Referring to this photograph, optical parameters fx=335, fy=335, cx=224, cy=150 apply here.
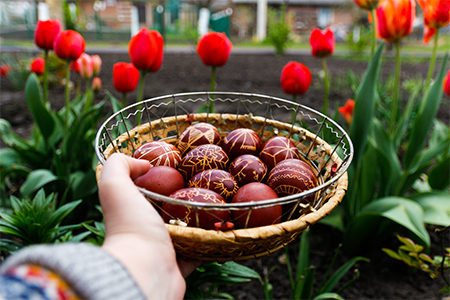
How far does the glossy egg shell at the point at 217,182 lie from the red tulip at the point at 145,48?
24.2 inches

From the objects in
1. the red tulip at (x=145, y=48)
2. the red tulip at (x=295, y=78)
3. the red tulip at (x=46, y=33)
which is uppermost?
the red tulip at (x=46, y=33)

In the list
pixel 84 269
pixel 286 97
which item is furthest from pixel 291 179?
pixel 286 97

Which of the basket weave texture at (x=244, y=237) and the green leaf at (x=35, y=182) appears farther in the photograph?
the green leaf at (x=35, y=182)

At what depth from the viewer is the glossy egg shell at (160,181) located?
84 cm

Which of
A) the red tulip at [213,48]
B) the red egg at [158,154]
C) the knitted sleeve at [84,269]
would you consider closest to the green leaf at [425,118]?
the red tulip at [213,48]

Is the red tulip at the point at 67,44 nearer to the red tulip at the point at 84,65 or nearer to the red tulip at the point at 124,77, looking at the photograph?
the red tulip at the point at 124,77

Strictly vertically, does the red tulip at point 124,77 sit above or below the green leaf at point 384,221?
above

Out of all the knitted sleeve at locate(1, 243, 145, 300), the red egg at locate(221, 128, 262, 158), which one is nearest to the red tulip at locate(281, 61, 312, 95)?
the red egg at locate(221, 128, 262, 158)

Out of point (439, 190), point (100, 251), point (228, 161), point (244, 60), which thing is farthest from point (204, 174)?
point (244, 60)

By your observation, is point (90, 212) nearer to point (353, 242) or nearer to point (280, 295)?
point (280, 295)

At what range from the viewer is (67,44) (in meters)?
1.46

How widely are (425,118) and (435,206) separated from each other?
1.31 feet

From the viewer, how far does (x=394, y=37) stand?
4.83ft

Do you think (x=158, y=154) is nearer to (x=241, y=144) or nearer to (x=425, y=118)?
(x=241, y=144)
